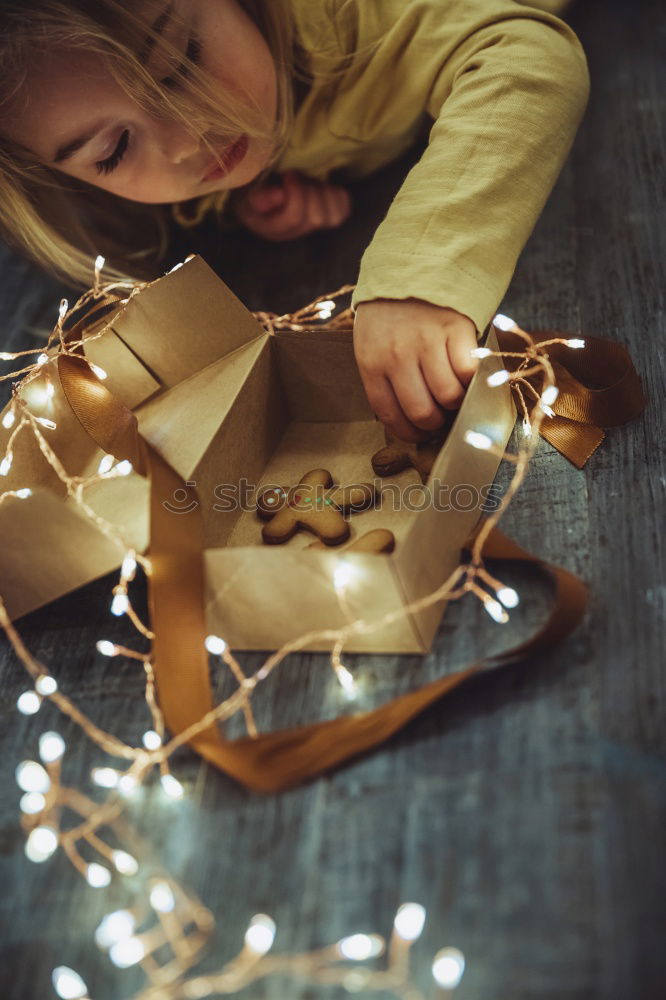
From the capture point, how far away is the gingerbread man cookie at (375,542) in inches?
26.4

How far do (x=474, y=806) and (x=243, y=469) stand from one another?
378 millimetres

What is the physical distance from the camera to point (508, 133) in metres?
0.84

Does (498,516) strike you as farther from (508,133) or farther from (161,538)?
(508,133)

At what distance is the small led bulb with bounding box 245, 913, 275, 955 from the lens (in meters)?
0.51

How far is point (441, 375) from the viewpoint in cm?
71

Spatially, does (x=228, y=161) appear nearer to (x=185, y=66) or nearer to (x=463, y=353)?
(x=185, y=66)

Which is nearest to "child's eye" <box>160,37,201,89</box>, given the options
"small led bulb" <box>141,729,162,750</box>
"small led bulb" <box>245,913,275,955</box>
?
"small led bulb" <box>141,729,162,750</box>

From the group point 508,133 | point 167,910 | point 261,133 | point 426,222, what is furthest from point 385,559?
point 261,133

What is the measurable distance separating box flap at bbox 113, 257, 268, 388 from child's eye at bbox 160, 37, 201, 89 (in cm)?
23

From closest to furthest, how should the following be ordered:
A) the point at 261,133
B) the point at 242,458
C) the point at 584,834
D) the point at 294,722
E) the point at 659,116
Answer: the point at 584,834 → the point at 294,722 → the point at 242,458 → the point at 261,133 → the point at 659,116

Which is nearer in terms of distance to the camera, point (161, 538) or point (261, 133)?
point (161, 538)

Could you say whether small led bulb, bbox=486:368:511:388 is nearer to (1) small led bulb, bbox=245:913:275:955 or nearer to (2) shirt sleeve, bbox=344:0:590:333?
(2) shirt sleeve, bbox=344:0:590:333

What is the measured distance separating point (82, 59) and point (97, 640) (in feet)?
1.84

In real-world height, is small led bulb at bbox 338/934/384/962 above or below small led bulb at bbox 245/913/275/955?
below
